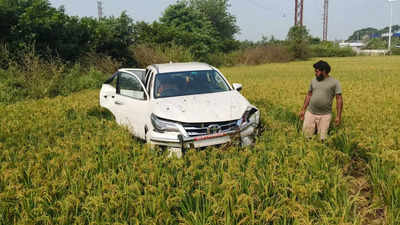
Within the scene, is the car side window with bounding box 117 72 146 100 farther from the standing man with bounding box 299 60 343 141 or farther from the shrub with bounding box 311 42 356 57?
the shrub with bounding box 311 42 356 57

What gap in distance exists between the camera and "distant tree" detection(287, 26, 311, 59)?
1752 inches

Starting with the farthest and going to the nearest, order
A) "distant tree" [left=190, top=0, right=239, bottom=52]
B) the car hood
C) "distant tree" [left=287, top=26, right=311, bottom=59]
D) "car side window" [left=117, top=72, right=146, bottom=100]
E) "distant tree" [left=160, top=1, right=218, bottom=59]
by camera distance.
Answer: "distant tree" [left=190, top=0, right=239, bottom=52]
"distant tree" [left=160, top=1, right=218, bottom=59]
"distant tree" [left=287, top=26, right=311, bottom=59]
"car side window" [left=117, top=72, right=146, bottom=100]
the car hood

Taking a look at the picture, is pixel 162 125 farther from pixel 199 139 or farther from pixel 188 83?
pixel 188 83

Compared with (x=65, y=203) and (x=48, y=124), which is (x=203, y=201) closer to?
(x=65, y=203)

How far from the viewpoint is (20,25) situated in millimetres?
17016

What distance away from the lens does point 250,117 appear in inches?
217

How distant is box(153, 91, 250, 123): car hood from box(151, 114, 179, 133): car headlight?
0.08 m

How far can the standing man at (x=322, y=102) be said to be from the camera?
546 cm

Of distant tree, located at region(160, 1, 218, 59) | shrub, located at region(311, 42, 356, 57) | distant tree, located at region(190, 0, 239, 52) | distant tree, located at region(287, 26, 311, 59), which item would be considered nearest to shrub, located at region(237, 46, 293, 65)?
distant tree, located at region(287, 26, 311, 59)

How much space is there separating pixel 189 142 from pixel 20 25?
16496 mm

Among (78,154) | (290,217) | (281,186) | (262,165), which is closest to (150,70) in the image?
(78,154)

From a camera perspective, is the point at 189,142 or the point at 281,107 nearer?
the point at 189,142

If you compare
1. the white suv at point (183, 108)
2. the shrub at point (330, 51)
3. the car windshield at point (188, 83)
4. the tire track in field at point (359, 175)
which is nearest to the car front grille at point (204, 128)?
the white suv at point (183, 108)

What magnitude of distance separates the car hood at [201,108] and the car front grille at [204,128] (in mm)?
79
